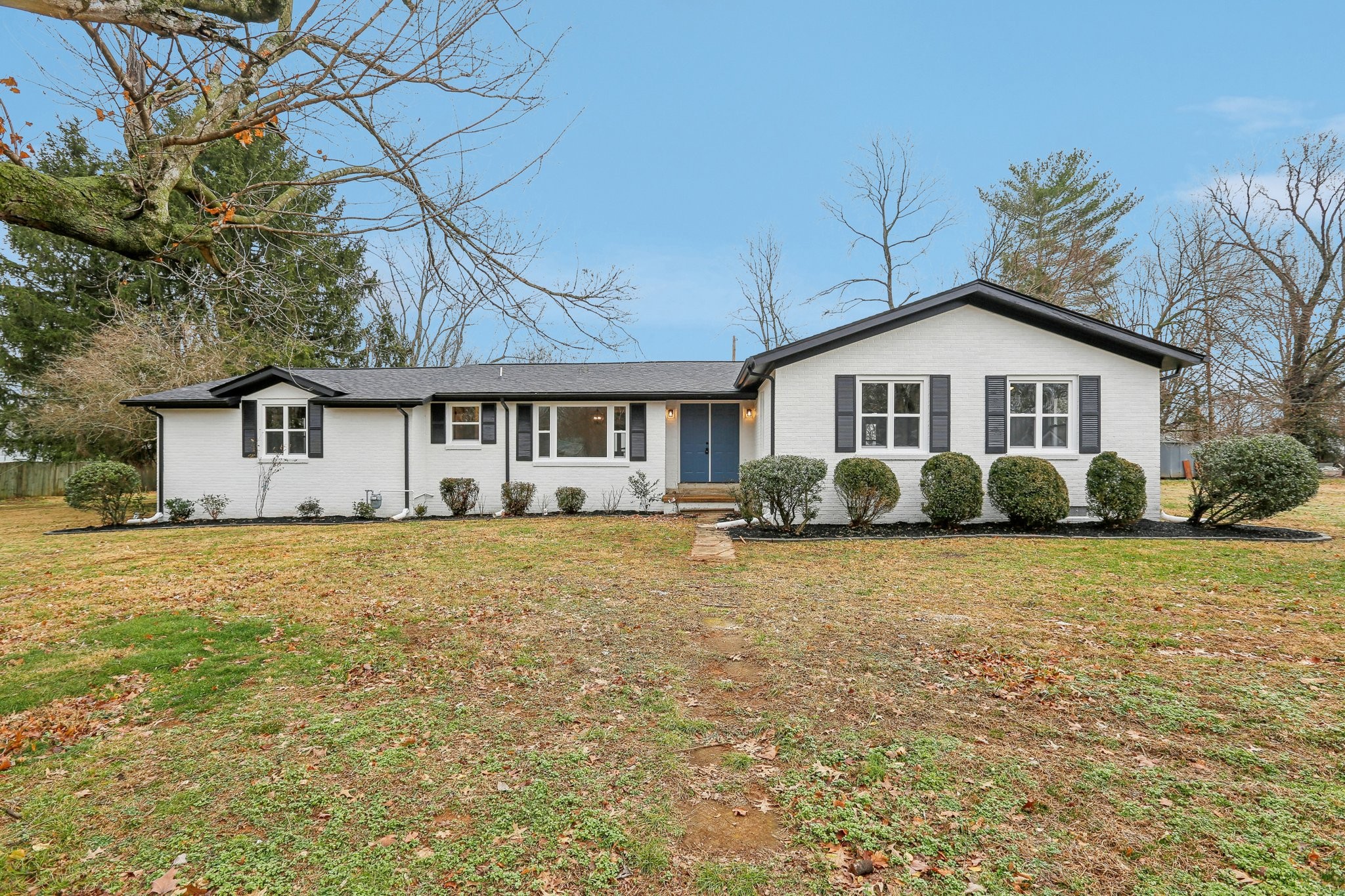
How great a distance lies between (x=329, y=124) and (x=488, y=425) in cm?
1020

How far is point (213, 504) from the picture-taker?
14.0 metres

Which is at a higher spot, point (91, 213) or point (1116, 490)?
point (91, 213)

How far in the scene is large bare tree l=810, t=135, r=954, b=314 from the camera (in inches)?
865

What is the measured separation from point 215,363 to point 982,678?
22.9 m

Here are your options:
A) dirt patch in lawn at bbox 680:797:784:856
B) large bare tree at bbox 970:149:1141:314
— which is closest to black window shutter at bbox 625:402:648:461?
dirt patch in lawn at bbox 680:797:784:856

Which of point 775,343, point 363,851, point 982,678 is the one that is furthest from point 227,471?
point 775,343

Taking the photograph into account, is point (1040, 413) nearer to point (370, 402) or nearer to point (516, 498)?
point (516, 498)

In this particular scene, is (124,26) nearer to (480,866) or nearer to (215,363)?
(480,866)

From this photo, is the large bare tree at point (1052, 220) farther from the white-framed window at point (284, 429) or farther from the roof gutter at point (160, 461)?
the roof gutter at point (160, 461)

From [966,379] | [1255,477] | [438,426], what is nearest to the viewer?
[1255,477]

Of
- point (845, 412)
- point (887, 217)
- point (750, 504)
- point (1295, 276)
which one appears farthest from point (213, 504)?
point (1295, 276)

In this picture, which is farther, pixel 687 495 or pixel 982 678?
pixel 687 495

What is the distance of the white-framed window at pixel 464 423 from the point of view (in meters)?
14.6

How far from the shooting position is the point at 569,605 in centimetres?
625
